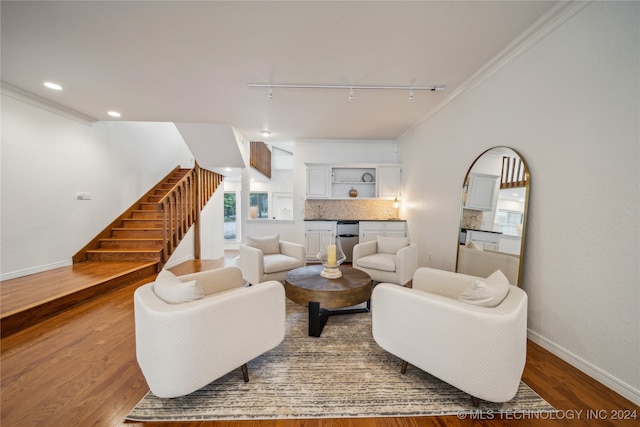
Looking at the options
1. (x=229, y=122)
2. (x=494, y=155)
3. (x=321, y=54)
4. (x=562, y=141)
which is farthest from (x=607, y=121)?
(x=229, y=122)

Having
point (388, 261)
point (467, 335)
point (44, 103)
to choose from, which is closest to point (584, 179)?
point (467, 335)

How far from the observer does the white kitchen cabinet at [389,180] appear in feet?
16.9

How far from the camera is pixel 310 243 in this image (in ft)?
16.5

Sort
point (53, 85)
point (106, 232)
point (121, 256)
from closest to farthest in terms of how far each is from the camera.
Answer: point (53, 85), point (121, 256), point (106, 232)

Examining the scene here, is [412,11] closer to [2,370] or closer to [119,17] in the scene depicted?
[119,17]

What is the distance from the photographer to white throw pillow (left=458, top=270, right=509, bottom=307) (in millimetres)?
1399

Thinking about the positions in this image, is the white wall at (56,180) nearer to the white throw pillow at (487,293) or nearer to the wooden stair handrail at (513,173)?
the white throw pillow at (487,293)

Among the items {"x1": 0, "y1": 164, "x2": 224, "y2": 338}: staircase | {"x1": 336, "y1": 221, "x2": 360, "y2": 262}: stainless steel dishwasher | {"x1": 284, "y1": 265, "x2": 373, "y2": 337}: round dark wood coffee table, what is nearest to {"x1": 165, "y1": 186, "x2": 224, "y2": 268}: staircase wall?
{"x1": 0, "y1": 164, "x2": 224, "y2": 338}: staircase

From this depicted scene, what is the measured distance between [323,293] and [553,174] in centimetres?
220

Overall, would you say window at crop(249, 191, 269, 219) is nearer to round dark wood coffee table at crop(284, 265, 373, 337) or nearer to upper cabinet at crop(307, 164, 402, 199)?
upper cabinet at crop(307, 164, 402, 199)

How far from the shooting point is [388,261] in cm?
320

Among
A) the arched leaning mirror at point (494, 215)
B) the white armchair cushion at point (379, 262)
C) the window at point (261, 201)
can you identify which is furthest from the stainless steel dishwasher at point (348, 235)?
the window at point (261, 201)

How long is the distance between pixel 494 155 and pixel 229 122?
4106 millimetres

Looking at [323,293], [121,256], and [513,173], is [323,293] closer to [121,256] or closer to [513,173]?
[513,173]
